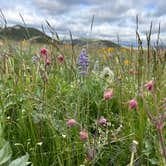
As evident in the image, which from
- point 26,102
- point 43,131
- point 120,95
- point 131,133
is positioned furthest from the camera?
point 120,95

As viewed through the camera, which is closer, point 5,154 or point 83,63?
point 5,154

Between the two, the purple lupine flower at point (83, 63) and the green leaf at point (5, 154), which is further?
the purple lupine flower at point (83, 63)

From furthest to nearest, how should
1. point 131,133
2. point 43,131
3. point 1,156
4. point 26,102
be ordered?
1. point 26,102
2. point 43,131
3. point 131,133
4. point 1,156

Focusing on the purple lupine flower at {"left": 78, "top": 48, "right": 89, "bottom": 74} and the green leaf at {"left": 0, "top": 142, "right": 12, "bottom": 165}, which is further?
the purple lupine flower at {"left": 78, "top": 48, "right": 89, "bottom": 74}

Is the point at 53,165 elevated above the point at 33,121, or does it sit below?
below

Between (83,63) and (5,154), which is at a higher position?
(83,63)

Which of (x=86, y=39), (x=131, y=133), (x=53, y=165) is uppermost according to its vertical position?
(x=86, y=39)

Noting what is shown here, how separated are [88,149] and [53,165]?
24 cm

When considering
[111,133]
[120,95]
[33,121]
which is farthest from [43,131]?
[120,95]

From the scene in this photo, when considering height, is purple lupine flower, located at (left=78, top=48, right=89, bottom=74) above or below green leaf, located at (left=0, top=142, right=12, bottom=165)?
above

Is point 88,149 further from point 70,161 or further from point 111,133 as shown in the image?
point 111,133

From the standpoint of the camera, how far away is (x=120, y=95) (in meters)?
2.17

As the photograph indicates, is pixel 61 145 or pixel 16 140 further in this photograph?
pixel 16 140

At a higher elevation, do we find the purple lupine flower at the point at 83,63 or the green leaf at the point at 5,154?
the purple lupine flower at the point at 83,63
